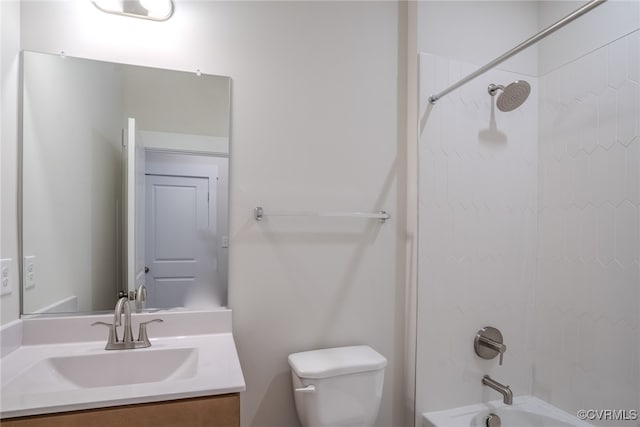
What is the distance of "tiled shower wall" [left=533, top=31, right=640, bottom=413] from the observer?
153cm

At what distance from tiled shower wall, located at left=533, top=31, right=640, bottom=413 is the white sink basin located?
1.69 m

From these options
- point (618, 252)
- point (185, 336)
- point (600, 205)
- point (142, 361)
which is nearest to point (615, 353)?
point (618, 252)

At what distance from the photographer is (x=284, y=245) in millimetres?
1600

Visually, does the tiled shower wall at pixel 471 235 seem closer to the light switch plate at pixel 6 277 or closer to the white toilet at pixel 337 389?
the white toilet at pixel 337 389

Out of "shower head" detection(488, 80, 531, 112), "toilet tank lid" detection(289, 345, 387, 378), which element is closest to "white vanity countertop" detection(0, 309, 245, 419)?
"toilet tank lid" detection(289, 345, 387, 378)

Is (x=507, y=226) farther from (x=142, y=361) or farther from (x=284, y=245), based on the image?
(x=142, y=361)

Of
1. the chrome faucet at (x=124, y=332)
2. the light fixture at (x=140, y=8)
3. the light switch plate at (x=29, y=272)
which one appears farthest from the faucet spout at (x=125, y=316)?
the light fixture at (x=140, y=8)

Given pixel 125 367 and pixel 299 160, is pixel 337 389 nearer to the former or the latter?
pixel 125 367

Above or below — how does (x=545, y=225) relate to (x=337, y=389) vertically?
above

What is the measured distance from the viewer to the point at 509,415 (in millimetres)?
1788

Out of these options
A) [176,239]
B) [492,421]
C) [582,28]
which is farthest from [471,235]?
[176,239]

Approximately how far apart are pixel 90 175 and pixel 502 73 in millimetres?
1941

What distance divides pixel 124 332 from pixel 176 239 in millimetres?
376

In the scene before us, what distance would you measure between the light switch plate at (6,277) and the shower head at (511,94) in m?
2.05
